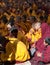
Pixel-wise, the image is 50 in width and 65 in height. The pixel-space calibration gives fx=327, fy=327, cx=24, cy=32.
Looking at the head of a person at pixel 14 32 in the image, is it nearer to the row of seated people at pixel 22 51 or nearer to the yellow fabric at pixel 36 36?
the row of seated people at pixel 22 51

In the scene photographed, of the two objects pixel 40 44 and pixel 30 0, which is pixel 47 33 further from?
pixel 30 0

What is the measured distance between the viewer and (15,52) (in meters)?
6.51

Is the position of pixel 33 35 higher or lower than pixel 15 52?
lower

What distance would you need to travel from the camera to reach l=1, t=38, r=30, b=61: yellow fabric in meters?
6.35

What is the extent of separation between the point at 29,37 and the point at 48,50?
158 cm

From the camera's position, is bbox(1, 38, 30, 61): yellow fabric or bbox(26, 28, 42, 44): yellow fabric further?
bbox(26, 28, 42, 44): yellow fabric

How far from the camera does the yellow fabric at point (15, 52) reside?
6346mm

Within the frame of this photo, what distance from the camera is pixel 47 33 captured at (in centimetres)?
767

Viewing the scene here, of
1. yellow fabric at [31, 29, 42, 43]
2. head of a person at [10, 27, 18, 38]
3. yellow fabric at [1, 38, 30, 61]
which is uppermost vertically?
head of a person at [10, 27, 18, 38]

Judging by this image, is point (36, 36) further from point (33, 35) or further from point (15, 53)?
point (15, 53)

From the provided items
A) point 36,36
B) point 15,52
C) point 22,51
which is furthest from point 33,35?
point 15,52

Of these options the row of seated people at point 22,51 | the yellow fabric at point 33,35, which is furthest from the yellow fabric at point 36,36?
the row of seated people at point 22,51

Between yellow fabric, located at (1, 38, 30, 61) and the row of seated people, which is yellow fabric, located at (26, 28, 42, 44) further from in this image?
yellow fabric, located at (1, 38, 30, 61)

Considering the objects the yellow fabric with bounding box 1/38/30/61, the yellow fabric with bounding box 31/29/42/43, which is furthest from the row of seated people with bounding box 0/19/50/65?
the yellow fabric with bounding box 31/29/42/43
